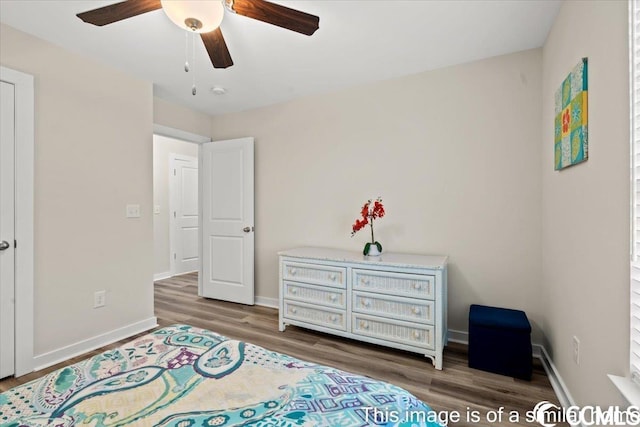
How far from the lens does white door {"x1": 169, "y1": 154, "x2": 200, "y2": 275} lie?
541cm

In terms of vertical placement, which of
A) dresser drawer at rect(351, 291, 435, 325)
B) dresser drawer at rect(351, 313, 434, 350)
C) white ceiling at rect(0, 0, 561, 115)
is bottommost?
dresser drawer at rect(351, 313, 434, 350)

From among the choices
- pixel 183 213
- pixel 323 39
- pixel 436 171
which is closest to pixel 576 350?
pixel 436 171

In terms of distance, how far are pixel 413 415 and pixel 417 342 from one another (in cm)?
161

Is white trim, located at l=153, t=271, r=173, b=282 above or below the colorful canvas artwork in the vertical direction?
below

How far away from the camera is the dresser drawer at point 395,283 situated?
2.36 metres

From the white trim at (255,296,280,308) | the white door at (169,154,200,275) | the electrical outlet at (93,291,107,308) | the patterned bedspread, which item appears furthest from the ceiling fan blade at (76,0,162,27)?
the white door at (169,154,200,275)

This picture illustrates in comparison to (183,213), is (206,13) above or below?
above

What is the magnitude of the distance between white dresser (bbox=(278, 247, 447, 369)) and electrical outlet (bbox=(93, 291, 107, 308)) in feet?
5.18

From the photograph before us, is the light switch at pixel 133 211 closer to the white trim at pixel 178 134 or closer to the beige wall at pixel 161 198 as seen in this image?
the white trim at pixel 178 134

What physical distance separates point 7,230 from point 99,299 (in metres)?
0.88

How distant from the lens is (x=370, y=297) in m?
2.58

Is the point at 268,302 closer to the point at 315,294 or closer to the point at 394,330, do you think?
the point at 315,294

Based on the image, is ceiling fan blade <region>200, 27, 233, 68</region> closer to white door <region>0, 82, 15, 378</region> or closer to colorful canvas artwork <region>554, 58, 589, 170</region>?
white door <region>0, 82, 15, 378</region>

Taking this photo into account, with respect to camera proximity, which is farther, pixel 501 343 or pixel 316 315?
pixel 316 315
